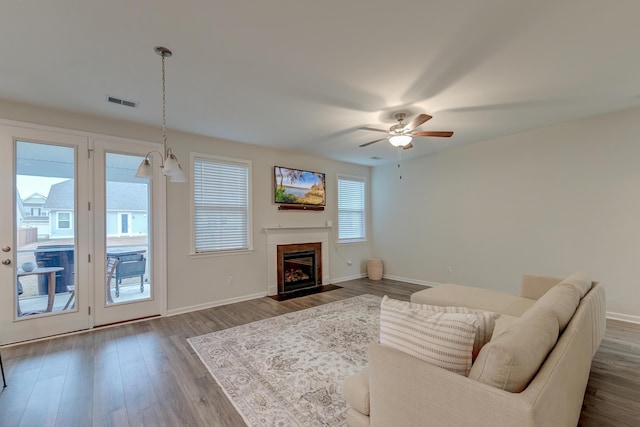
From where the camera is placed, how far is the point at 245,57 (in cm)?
240

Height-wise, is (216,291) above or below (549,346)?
below

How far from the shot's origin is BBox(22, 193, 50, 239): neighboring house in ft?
10.5

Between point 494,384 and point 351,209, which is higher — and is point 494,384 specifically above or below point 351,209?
below

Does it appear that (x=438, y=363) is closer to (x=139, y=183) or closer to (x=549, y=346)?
(x=549, y=346)

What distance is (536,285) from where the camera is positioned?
3.04 m

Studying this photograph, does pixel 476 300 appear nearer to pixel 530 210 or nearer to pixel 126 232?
pixel 530 210

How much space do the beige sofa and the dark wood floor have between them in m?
0.96

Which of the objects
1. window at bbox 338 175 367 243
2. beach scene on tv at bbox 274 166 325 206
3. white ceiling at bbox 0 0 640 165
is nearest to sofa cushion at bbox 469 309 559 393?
white ceiling at bbox 0 0 640 165

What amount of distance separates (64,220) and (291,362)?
10.7ft

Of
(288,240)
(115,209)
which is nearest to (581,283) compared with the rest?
(288,240)

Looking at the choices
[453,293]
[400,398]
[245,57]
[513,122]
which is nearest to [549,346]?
[400,398]

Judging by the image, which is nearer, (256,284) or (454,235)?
(256,284)

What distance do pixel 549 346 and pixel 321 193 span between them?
4.93m

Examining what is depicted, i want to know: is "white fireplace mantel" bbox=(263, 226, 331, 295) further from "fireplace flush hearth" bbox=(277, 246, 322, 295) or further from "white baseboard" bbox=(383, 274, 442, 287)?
"white baseboard" bbox=(383, 274, 442, 287)
